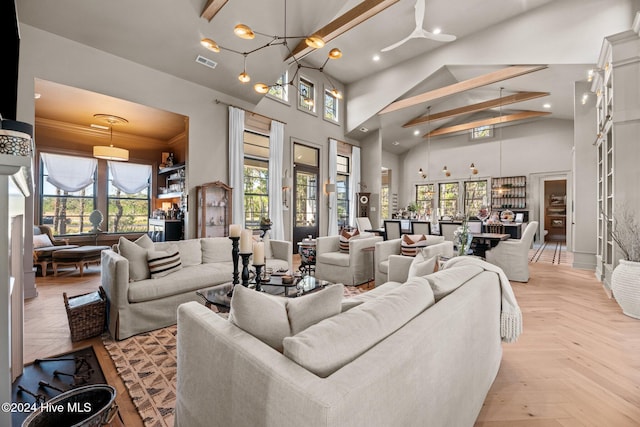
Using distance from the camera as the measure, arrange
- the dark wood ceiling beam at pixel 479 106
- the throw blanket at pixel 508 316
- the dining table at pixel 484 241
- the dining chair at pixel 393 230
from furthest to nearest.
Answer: the dark wood ceiling beam at pixel 479 106
the dining chair at pixel 393 230
the dining table at pixel 484 241
the throw blanket at pixel 508 316

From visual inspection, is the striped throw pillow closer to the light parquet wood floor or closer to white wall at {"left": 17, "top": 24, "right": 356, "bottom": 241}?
the light parquet wood floor

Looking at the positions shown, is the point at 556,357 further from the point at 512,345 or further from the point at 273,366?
the point at 273,366

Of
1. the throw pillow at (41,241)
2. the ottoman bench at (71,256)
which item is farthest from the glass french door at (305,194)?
the throw pillow at (41,241)

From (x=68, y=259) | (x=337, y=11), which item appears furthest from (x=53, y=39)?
(x=337, y=11)

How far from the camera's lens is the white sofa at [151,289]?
2566 mm

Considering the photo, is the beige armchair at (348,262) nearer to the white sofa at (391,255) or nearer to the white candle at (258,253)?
the white sofa at (391,255)

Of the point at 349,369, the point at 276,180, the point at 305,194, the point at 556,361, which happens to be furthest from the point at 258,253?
the point at 305,194

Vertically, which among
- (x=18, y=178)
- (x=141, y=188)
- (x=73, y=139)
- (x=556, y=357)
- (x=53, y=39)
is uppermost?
(x=53, y=39)

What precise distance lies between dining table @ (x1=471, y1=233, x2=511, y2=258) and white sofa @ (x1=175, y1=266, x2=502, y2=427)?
372cm

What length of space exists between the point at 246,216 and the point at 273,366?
579 centimetres

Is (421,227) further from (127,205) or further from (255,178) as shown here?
(127,205)

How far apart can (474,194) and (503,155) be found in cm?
160

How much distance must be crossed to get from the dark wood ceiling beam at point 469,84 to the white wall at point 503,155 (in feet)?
12.8

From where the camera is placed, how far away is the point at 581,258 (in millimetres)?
5566
